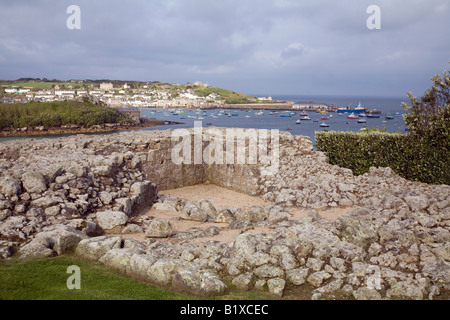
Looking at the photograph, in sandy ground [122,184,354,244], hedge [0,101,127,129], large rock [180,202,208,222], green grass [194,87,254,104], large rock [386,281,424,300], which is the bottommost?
sandy ground [122,184,354,244]

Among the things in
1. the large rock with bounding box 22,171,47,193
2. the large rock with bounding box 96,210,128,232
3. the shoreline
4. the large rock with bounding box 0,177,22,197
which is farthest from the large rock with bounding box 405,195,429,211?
the shoreline

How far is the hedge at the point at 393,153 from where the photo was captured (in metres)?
13.9

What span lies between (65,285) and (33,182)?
194 inches

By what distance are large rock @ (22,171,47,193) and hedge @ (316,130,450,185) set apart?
41.3 ft

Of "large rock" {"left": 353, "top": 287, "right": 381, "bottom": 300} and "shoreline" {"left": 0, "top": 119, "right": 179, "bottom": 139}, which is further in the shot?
"shoreline" {"left": 0, "top": 119, "right": 179, "bottom": 139}

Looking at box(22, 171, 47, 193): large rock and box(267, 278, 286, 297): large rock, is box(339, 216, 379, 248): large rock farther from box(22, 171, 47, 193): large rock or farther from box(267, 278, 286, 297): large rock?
box(22, 171, 47, 193): large rock

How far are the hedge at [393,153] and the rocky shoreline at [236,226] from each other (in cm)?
65

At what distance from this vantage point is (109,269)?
302 inches

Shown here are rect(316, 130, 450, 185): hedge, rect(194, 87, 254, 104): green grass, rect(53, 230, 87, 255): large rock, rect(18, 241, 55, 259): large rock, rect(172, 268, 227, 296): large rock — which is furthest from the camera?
rect(194, 87, 254, 104): green grass

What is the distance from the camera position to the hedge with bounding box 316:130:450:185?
45.5 ft

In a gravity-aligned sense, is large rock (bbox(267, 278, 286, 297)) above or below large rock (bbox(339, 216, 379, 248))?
below

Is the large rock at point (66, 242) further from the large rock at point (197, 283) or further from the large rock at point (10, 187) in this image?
the large rock at point (197, 283)
